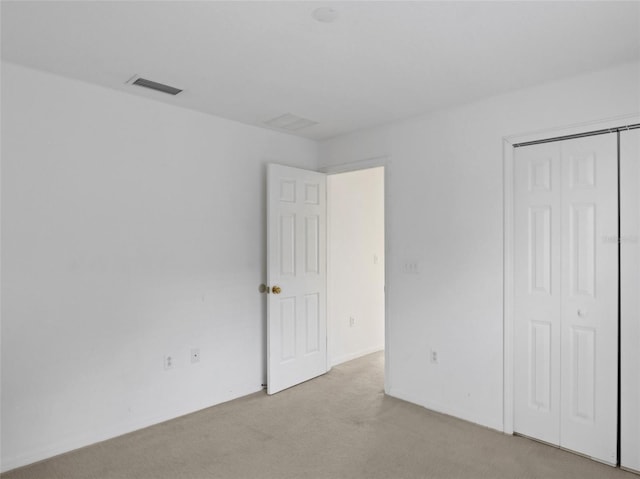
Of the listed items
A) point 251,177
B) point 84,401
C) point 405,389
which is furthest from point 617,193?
point 84,401

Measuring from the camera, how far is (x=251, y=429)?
9.84 feet

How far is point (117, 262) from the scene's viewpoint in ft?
9.54

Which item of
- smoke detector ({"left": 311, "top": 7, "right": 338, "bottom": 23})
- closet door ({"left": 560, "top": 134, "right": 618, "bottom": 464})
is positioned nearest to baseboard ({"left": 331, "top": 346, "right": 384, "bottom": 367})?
closet door ({"left": 560, "top": 134, "right": 618, "bottom": 464})

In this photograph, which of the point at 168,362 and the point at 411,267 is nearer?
the point at 168,362

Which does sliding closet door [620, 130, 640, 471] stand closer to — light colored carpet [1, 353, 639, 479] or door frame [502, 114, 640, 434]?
light colored carpet [1, 353, 639, 479]

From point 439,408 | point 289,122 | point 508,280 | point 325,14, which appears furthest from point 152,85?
point 439,408

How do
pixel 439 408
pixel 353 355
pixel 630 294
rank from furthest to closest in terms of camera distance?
pixel 353 355
pixel 439 408
pixel 630 294

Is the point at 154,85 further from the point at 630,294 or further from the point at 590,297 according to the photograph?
the point at 630,294

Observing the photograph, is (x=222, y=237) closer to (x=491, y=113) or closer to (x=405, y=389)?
(x=405, y=389)

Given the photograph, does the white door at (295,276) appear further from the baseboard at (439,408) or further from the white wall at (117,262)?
the baseboard at (439,408)

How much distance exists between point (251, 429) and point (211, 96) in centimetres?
247

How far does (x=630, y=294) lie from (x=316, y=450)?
2196 mm

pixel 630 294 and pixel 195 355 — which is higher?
pixel 630 294

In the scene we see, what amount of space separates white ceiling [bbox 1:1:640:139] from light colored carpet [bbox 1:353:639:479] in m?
2.45
